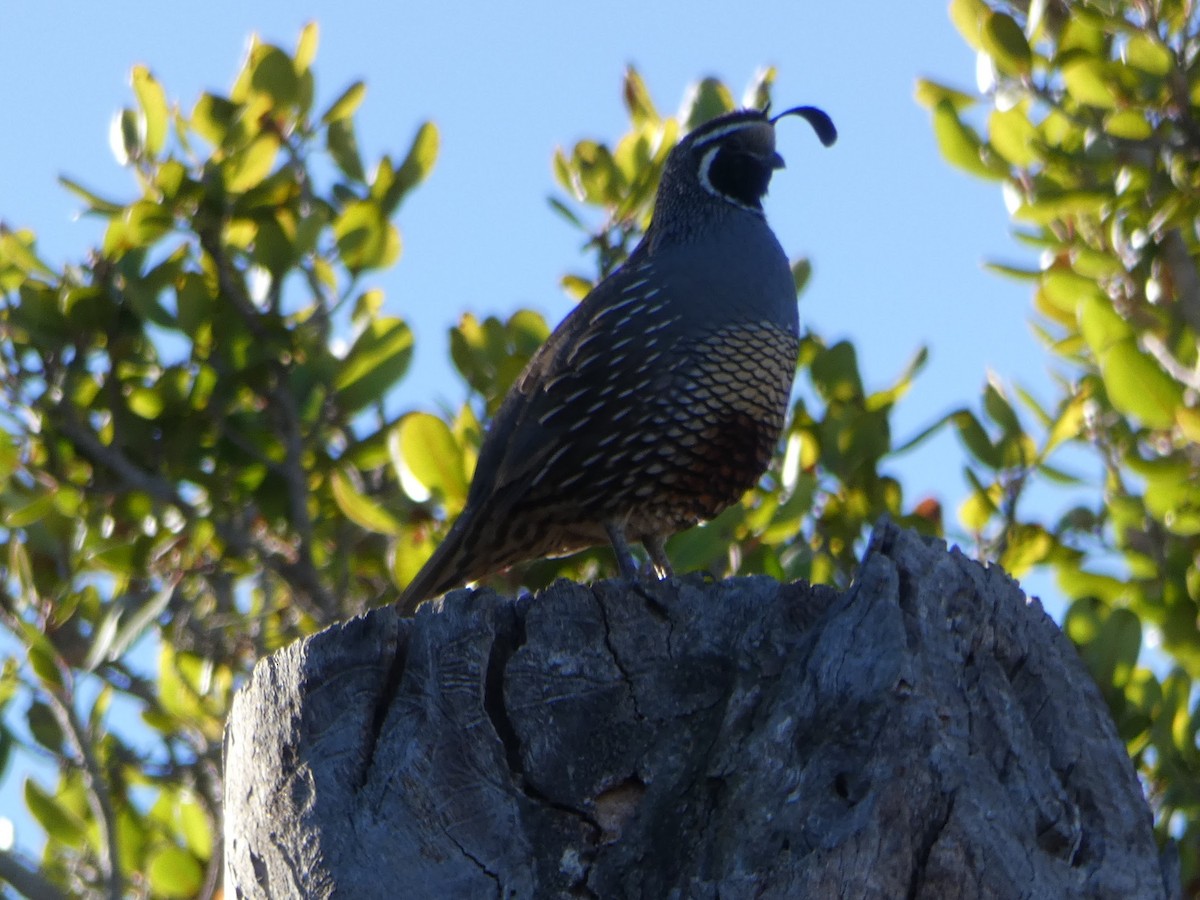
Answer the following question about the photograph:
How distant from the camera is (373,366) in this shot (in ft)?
13.7

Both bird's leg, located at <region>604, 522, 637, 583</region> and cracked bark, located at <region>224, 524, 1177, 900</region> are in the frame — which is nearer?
cracked bark, located at <region>224, 524, 1177, 900</region>

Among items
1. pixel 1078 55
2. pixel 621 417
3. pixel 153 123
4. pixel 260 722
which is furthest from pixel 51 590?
pixel 1078 55

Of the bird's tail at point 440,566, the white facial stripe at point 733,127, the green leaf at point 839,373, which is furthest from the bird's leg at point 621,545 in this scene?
the white facial stripe at point 733,127

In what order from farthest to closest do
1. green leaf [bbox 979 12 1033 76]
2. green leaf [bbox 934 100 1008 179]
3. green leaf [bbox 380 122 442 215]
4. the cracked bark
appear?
green leaf [bbox 380 122 442 215] < green leaf [bbox 934 100 1008 179] < green leaf [bbox 979 12 1033 76] < the cracked bark

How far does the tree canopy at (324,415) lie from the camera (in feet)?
13.0

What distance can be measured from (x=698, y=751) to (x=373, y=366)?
2.24 m

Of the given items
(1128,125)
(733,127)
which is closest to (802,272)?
(733,127)

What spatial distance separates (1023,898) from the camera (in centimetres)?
190

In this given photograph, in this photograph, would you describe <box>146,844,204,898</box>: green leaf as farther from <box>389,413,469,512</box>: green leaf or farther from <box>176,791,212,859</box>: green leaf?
<box>389,413,469,512</box>: green leaf

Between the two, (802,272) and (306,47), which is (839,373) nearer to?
(802,272)

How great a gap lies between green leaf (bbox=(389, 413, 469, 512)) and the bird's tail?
12cm

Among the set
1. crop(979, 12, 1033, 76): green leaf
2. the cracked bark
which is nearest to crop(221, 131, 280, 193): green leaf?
crop(979, 12, 1033, 76): green leaf

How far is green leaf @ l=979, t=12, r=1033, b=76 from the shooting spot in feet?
13.1

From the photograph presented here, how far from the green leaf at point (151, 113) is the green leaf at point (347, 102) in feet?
1.38
